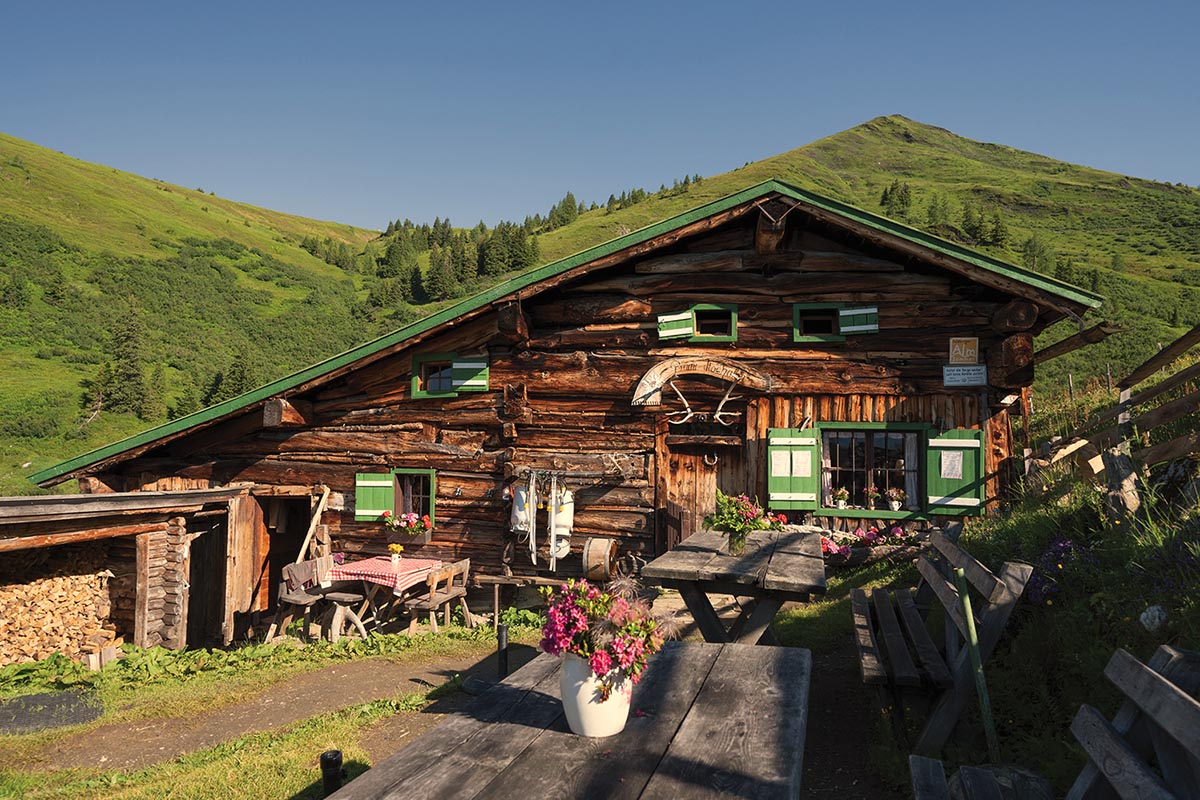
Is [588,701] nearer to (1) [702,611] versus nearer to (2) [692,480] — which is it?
(1) [702,611]

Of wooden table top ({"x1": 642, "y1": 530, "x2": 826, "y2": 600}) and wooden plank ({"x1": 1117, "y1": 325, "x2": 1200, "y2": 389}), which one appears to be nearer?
wooden table top ({"x1": 642, "y1": 530, "x2": 826, "y2": 600})

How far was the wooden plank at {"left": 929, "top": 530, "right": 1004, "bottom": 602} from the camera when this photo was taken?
4.22 metres

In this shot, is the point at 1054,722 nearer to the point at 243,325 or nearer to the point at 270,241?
the point at 243,325

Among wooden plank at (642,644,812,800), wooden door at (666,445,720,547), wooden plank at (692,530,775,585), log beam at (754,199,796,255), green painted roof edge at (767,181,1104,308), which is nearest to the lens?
wooden plank at (642,644,812,800)

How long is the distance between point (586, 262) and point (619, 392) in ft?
7.02

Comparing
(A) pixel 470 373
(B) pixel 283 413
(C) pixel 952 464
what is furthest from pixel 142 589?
(C) pixel 952 464

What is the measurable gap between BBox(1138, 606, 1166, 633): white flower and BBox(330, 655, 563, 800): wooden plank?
3.68 meters

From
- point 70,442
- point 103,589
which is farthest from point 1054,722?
point 70,442

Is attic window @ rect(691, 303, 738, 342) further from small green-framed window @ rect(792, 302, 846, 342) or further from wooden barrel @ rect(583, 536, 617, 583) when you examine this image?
wooden barrel @ rect(583, 536, 617, 583)

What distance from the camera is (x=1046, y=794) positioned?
3.30 metres

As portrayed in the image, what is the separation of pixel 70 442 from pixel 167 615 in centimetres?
2897

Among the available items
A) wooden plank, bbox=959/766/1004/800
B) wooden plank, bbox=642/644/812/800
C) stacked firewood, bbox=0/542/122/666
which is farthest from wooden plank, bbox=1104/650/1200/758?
stacked firewood, bbox=0/542/122/666

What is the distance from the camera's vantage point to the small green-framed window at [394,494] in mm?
12219

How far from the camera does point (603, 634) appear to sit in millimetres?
2895
